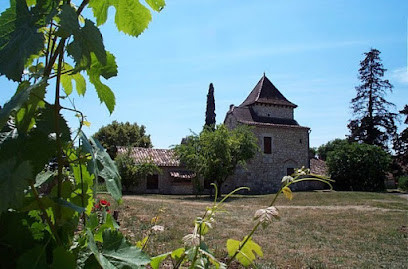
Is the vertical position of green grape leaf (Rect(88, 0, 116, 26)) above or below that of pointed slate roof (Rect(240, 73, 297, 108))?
below

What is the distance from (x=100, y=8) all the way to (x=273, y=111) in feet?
84.8

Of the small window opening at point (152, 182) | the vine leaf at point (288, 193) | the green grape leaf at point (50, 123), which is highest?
the green grape leaf at point (50, 123)

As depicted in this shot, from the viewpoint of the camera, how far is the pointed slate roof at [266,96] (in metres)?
25.5

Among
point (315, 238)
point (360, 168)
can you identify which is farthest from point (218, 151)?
point (315, 238)

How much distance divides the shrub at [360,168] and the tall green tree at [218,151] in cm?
829

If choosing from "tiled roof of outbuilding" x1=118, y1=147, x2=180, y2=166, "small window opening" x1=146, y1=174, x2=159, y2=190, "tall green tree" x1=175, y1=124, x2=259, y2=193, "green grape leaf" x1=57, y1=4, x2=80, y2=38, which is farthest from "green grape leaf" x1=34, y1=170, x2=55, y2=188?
"small window opening" x1=146, y1=174, x2=159, y2=190

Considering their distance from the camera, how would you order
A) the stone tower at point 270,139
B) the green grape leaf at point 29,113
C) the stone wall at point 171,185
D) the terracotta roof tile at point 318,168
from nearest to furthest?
the green grape leaf at point 29,113
the stone tower at point 270,139
the stone wall at point 171,185
the terracotta roof tile at point 318,168

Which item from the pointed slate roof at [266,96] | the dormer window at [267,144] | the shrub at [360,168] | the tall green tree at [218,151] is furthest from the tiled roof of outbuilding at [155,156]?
the shrub at [360,168]

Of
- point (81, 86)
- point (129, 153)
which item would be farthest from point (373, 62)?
point (81, 86)

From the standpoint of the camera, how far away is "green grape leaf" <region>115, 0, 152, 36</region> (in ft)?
2.39

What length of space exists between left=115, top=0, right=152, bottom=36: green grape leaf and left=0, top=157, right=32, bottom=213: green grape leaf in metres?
0.43

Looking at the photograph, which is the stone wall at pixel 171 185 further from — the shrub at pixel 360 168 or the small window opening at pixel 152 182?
the shrub at pixel 360 168

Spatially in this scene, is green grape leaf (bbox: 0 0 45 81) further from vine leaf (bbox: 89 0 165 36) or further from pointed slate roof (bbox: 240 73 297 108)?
pointed slate roof (bbox: 240 73 297 108)

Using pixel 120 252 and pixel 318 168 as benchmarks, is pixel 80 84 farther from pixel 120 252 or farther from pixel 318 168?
pixel 318 168
